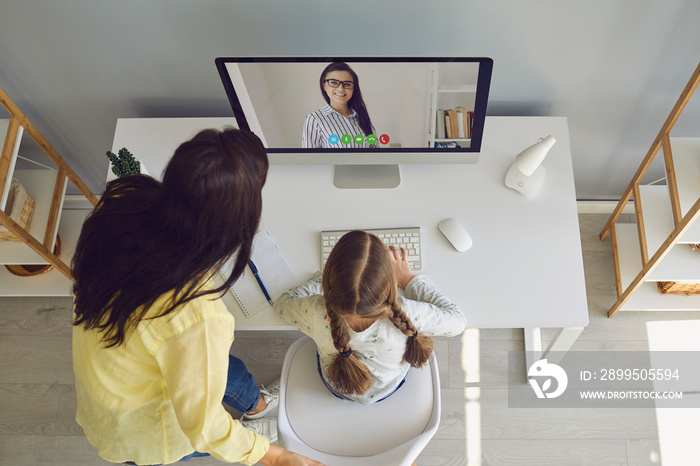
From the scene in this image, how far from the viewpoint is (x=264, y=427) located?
1.93 m

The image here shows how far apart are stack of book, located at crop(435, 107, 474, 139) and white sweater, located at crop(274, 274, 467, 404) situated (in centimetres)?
41

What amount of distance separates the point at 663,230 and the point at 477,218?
0.83m

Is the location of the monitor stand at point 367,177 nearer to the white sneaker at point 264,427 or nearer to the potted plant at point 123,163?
the potted plant at point 123,163

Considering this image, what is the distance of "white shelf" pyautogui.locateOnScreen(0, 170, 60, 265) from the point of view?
1.90 m

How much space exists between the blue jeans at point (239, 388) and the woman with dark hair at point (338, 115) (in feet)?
2.62

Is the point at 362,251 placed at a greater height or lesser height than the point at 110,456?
greater

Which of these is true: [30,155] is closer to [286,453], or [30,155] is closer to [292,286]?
[292,286]

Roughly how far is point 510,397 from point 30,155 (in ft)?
7.14

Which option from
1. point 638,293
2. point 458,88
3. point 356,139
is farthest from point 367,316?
point 638,293

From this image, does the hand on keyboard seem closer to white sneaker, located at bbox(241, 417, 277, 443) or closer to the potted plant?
the potted plant

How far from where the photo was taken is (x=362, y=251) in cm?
114

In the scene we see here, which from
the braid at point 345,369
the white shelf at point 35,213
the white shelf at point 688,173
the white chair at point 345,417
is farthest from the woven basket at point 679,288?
the white shelf at point 35,213

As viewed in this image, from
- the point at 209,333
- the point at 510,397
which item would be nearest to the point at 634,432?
the point at 510,397

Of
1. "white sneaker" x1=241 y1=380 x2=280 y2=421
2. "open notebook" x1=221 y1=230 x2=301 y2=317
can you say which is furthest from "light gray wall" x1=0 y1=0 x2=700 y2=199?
"white sneaker" x1=241 y1=380 x2=280 y2=421
